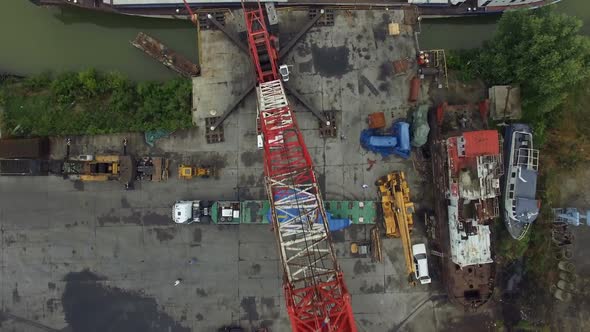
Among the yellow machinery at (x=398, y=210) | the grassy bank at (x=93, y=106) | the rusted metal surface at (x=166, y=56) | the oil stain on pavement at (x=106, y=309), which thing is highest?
the rusted metal surface at (x=166, y=56)

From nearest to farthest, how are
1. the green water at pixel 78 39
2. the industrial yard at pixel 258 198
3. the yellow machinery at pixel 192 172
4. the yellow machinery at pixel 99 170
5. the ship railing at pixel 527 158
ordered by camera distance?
1. the ship railing at pixel 527 158
2. the yellow machinery at pixel 192 172
3. the industrial yard at pixel 258 198
4. the yellow machinery at pixel 99 170
5. the green water at pixel 78 39

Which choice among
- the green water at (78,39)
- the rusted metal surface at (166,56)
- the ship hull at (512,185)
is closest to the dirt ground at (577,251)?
the ship hull at (512,185)

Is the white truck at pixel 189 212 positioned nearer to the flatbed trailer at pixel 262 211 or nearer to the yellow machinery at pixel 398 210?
the flatbed trailer at pixel 262 211

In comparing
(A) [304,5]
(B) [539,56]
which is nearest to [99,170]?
(A) [304,5]

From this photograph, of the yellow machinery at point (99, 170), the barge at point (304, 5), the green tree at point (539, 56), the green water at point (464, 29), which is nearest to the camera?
the green tree at point (539, 56)

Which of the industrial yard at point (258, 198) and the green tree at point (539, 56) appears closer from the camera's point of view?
the green tree at point (539, 56)

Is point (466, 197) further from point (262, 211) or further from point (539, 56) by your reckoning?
point (262, 211)

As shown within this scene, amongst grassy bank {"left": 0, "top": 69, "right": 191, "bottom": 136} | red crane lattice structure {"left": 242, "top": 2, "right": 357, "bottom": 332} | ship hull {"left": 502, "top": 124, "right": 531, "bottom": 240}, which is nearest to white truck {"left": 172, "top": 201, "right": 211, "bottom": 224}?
grassy bank {"left": 0, "top": 69, "right": 191, "bottom": 136}
